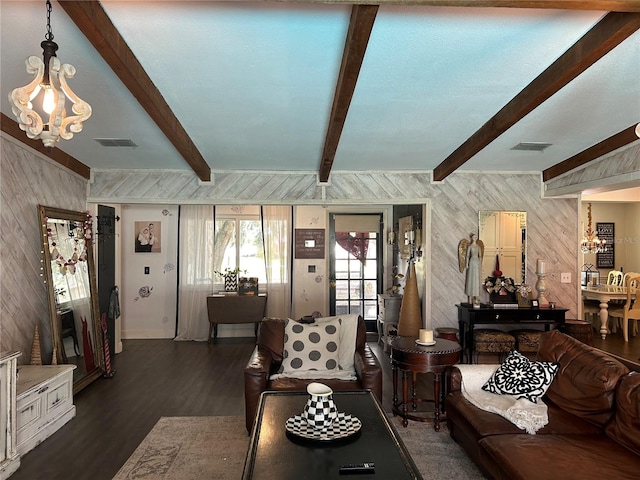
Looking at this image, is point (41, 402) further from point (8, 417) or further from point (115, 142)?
point (115, 142)

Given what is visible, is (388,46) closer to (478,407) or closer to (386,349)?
(478,407)

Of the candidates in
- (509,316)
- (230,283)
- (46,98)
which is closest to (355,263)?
(230,283)

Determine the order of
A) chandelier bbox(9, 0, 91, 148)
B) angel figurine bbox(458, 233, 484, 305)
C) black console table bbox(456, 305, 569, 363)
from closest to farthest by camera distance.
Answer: chandelier bbox(9, 0, 91, 148)
black console table bbox(456, 305, 569, 363)
angel figurine bbox(458, 233, 484, 305)

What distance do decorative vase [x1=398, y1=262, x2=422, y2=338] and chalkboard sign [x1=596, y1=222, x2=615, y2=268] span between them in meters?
2.79

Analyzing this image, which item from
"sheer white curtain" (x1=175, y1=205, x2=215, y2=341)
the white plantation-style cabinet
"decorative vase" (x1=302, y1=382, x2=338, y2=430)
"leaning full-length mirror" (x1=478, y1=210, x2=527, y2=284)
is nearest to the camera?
"decorative vase" (x1=302, y1=382, x2=338, y2=430)

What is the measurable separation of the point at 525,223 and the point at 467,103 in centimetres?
271

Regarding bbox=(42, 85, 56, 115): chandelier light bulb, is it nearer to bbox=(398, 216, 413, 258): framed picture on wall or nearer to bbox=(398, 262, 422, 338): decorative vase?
bbox=(398, 262, 422, 338): decorative vase

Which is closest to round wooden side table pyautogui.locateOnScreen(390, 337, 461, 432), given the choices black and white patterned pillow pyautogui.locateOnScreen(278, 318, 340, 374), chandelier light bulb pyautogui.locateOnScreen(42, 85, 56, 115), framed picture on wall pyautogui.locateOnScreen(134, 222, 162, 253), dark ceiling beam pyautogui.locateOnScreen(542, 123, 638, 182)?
black and white patterned pillow pyautogui.locateOnScreen(278, 318, 340, 374)

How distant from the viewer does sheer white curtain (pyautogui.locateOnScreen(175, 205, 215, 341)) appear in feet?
23.1

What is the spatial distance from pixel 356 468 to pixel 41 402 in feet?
8.50

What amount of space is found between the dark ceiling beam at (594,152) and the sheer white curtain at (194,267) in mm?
4772

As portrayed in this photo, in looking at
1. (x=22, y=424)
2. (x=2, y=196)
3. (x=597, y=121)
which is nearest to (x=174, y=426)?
(x=22, y=424)

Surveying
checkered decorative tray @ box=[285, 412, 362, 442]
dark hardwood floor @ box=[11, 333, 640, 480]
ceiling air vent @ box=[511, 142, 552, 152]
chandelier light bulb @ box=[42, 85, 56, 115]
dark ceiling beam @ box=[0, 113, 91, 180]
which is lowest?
dark hardwood floor @ box=[11, 333, 640, 480]

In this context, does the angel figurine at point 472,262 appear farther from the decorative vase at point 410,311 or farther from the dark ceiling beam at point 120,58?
the dark ceiling beam at point 120,58
